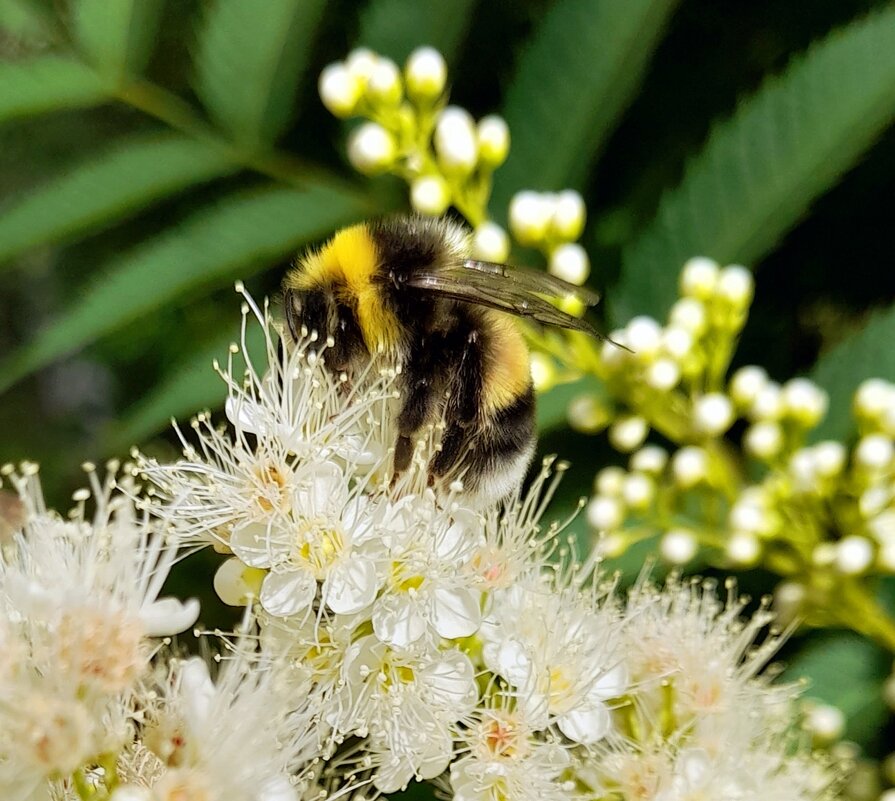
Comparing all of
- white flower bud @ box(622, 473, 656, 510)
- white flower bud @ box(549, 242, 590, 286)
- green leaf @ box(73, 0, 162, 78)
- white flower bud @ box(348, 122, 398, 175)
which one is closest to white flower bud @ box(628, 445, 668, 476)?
white flower bud @ box(622, 473, 656, 510)

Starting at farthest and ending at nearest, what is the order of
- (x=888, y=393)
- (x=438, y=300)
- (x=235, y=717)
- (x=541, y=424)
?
1. (x=541, y=424)
2. (x=888, y=393)
3. (x=438, y=300)
4. (x=235, y=717)

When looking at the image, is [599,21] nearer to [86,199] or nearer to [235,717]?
Answer: [86,199]

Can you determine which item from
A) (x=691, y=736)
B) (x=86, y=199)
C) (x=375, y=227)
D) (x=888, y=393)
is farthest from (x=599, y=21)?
(x=691, y=736)

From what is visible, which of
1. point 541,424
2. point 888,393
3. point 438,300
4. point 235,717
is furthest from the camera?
point 541,424

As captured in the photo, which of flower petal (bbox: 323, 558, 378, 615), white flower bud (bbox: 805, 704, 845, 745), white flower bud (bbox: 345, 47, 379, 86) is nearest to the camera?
flower petal (bbox: 323, 558, 378, 615)

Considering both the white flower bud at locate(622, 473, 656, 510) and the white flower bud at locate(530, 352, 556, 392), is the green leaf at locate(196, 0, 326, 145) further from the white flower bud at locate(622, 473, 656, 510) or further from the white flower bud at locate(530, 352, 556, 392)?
the white flower bud at locate(622, 473, 656, 510)

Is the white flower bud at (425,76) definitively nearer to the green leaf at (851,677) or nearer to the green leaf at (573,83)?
the green leaf at (573,83)
